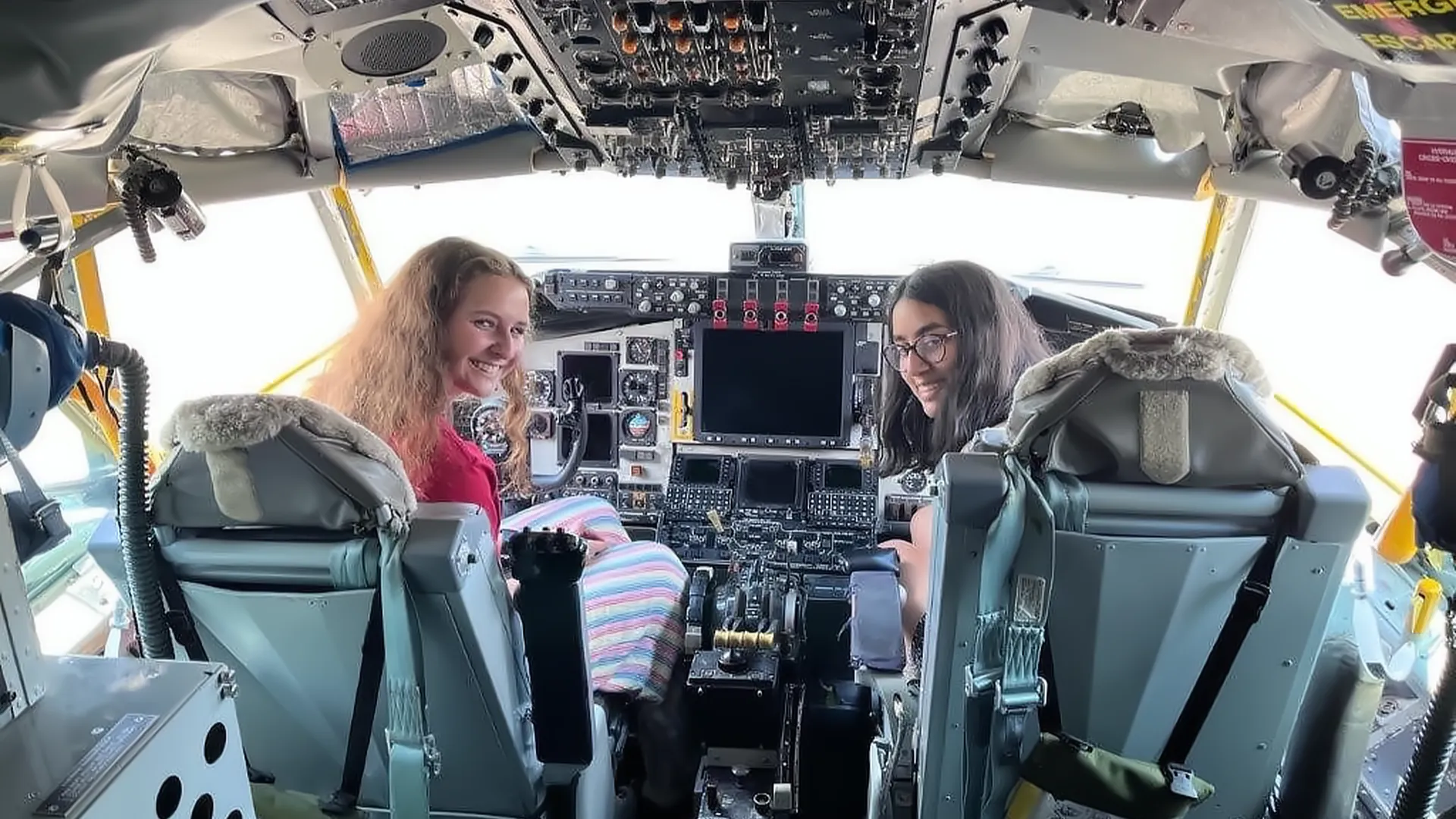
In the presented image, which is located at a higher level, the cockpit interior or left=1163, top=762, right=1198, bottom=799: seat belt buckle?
the cockpit interior

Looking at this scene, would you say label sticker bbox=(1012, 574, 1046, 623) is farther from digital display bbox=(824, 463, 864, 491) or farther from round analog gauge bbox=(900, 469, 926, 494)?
digital display bbox=(824, 463, 864, 491)

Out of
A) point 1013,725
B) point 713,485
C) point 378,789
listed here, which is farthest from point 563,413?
point 1013,725

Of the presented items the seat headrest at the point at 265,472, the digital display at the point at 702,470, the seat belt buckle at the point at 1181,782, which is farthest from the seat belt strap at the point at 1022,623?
the digital display at the point at 702,470

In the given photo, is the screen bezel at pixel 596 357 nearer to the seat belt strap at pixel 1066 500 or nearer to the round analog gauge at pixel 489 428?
the round analog gauge at pixel 489 428

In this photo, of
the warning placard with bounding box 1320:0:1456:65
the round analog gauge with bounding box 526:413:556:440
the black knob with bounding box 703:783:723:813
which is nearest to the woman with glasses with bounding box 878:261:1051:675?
the black knob with bounding box 703:783:723:813

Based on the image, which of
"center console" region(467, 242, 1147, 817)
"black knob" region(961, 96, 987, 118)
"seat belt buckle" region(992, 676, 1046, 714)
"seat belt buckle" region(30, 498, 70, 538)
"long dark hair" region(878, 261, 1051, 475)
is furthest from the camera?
"center console" region(467, 242, 1147, 817)

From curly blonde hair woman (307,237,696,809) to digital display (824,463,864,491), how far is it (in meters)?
1.41

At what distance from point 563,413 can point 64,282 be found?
1.98 m

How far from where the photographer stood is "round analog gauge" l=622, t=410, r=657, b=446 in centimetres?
440

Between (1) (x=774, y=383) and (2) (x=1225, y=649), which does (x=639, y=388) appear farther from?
(2) (x=1225, y=649)

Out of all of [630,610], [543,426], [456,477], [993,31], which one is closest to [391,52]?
[456,477]

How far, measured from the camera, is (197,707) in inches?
43.2

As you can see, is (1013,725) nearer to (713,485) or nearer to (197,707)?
(197,707)

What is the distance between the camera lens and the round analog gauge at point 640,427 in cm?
440
